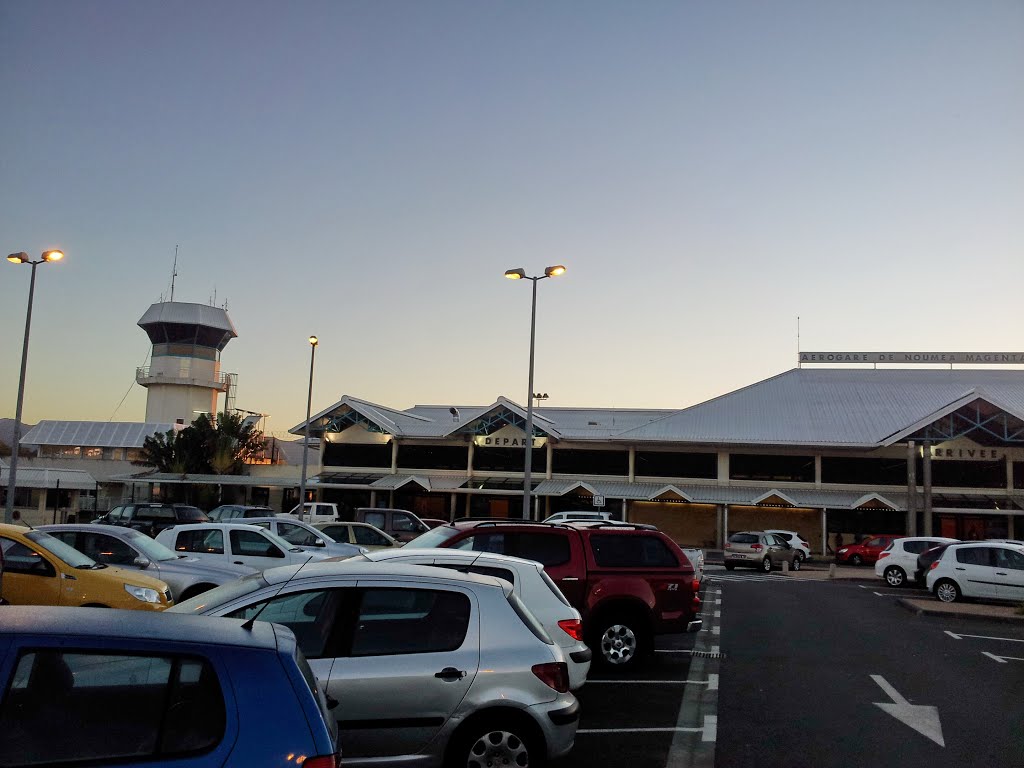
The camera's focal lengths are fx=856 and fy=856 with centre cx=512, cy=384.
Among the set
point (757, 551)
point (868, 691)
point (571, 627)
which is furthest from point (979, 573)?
point (571, 627)

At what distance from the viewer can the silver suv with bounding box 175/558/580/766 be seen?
19.0 feet

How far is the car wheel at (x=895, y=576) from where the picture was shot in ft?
85.4

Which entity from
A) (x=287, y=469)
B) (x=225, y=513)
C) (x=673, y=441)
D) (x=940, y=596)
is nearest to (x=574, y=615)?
(x=940, y=596)

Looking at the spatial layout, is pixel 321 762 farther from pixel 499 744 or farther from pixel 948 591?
pixel 948 591

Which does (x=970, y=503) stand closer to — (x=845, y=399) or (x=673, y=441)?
(x=845, y=399)

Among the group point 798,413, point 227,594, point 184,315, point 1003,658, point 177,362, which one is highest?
point 184,315

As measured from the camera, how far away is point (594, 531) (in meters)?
11.7

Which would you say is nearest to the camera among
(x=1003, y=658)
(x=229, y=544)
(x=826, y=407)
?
(x=1003, y=658)

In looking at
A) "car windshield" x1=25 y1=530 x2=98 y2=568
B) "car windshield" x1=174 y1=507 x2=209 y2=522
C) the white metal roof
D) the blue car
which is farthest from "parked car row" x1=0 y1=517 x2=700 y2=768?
the white metal roof

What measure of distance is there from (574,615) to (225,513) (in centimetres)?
2272

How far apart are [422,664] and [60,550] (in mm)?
7948

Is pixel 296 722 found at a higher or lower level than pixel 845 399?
lower

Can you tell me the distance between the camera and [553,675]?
19.9ft

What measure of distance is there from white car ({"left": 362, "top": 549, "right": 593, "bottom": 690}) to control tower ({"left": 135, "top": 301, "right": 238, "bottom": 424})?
62.2m
